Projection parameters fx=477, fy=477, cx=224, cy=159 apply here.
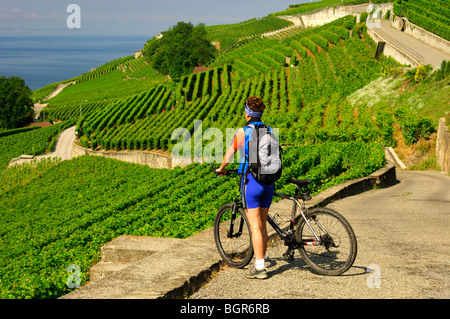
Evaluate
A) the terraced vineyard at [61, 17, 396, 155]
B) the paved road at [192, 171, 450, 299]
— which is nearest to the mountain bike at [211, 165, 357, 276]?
the paved road at [192, 171, 450, 299]

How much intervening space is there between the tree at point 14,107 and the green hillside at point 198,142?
24.5 metres

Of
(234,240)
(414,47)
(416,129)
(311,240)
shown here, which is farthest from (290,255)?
(414,47)

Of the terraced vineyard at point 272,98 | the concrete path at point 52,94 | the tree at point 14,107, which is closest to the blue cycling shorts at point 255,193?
the terraced vineyard at point 272,98

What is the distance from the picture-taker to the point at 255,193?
558 cm

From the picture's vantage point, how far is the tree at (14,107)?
110 m

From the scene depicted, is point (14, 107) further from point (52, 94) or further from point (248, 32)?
point (248, 32)

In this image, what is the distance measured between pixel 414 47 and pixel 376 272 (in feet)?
142

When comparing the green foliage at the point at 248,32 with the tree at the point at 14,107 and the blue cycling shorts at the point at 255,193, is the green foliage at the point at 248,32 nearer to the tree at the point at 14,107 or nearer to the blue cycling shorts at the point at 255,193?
the tree at the point at 14,107

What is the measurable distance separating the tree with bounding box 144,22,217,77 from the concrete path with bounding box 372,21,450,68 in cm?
5624

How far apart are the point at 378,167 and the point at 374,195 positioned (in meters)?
2.51

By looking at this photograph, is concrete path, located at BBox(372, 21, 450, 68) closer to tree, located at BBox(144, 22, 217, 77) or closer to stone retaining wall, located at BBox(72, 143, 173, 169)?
stone retaining wall, located at BBox(72, 143, 173, 169)

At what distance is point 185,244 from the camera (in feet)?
22.0

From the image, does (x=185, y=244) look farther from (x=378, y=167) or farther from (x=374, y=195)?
(x=378, y=167)

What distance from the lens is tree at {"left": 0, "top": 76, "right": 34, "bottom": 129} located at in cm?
10988
